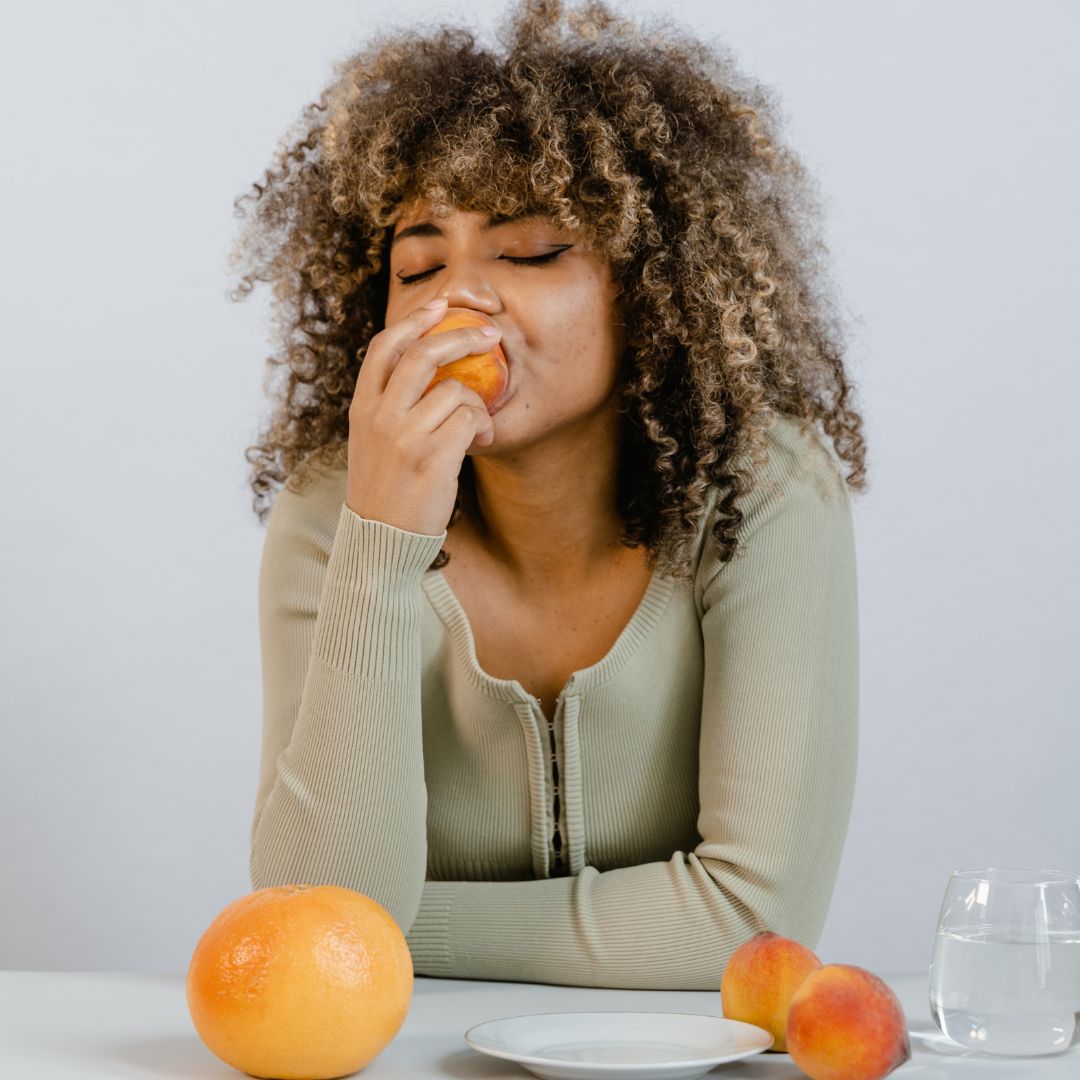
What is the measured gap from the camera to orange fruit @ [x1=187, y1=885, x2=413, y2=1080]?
730 millimetres

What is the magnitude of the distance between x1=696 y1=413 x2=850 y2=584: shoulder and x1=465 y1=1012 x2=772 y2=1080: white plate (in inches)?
26.0

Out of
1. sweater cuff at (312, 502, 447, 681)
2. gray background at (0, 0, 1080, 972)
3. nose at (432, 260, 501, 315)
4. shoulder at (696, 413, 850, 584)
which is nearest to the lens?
sweater cuff at (312, 502, 447, 681)

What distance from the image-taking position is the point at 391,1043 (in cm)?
84

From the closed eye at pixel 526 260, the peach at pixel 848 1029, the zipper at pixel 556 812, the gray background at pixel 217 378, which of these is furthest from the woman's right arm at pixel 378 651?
the gray background at pixel 217 378

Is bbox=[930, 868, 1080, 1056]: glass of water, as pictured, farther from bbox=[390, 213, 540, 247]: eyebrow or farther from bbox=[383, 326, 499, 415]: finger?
bbox=[390, 213, 540, 247]: eyebrow

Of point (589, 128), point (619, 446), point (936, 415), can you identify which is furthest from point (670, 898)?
point (936, 415)

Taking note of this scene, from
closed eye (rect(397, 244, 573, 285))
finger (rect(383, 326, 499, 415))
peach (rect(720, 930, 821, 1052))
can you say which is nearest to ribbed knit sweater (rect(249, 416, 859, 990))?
finger (rect(383, 326, 499, 415))

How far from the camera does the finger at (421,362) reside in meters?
1.21

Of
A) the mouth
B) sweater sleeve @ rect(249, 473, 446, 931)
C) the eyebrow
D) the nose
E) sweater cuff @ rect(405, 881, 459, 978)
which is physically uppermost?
the eyebrow

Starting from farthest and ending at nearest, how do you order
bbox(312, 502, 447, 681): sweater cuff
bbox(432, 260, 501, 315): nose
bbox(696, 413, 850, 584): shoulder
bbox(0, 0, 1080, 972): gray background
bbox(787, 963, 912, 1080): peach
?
bbox(0, 0, 1080, 972): gray background
bbox(696, 413, 850, 584): shoulder
bbox(432, 260, 501, 315): nose
bbox(312, 502, 447, 681): sweater cuff
bbox(787, 963, 912, 1080): peach

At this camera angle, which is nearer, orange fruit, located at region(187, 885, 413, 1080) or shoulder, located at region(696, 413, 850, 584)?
orange fruit, located at region(187, 885, 413, 1080)

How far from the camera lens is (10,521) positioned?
2.41 m

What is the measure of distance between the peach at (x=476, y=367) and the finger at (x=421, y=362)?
0.06 ft

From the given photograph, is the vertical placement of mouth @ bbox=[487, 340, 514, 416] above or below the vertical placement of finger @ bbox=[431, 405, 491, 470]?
above
